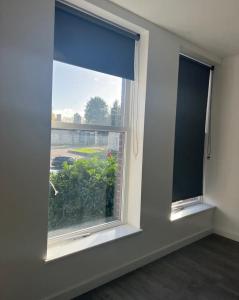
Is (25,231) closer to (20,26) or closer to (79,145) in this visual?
(79,145)

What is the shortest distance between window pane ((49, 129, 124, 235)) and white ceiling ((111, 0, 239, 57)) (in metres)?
1.18

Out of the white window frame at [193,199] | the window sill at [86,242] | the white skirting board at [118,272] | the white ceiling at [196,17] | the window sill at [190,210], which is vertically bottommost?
the white skirting board at [118,272]

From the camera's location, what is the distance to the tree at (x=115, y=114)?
258 centimetres

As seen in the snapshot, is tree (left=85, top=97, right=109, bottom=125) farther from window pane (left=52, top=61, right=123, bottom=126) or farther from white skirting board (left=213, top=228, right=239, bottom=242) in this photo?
white skirting board (left=213, top=228, right=239, bottom=242)

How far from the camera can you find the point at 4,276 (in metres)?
1.77

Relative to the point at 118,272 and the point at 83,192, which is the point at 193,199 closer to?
the point at 118,272

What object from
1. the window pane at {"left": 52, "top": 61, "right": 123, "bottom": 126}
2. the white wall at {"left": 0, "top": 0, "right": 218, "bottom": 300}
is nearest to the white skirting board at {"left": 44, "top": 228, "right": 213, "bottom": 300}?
the white wall at {"left": 0, "top": 0, "right": 218, "bottom": 300}

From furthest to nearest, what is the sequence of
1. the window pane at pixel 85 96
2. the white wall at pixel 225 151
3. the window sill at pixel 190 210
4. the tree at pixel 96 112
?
the white wall at pixel 225 151
the window sill at pixel 190 210
the tree at pixel 96 112
the window pane at pixel 85 96

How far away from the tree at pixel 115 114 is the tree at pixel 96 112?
0.08 metres

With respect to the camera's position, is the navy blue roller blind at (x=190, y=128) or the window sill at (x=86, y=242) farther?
the navy blue roller blind at (x=190, y=128)

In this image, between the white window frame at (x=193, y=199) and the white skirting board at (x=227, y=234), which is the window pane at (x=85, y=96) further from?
the white skirting board at (x=227, y=234)

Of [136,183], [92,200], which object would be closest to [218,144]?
[136,183]

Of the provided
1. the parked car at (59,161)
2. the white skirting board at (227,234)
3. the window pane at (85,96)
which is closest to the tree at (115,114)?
the window pane at (85,96)

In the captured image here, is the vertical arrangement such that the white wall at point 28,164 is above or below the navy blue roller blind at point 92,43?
below
